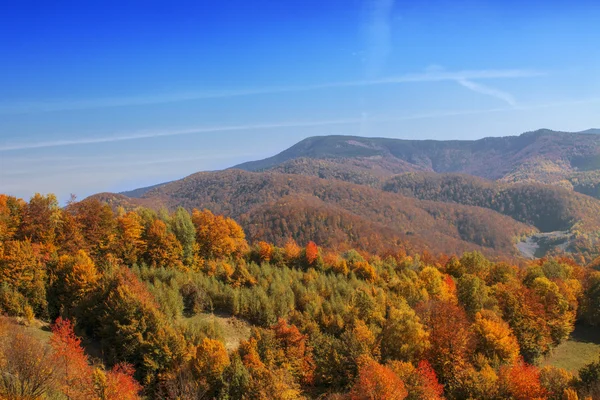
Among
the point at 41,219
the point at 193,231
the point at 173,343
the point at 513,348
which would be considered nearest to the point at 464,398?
the point at 513,348

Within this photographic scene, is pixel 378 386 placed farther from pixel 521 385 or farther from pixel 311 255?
pixel 311 255

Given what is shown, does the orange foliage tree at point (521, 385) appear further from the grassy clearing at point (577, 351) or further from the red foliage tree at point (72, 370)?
the red foliage tree at point (72, 370)

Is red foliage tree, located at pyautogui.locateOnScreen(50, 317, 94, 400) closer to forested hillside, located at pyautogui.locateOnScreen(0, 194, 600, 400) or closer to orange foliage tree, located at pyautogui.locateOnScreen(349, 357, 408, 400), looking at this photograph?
forested hillside, located at pyautogui.locateOnScreen(0, 194, 600, 400)

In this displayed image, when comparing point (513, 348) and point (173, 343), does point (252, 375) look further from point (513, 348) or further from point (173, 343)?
point (513, 348)

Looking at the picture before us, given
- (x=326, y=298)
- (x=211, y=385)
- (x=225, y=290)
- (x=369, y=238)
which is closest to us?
(x=211, y=385)

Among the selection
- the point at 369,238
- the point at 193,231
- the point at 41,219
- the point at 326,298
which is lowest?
the point at 369,238

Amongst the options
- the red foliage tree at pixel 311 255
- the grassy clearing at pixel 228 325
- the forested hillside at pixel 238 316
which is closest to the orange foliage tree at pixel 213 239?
the forested hillside at pixel 238 316
